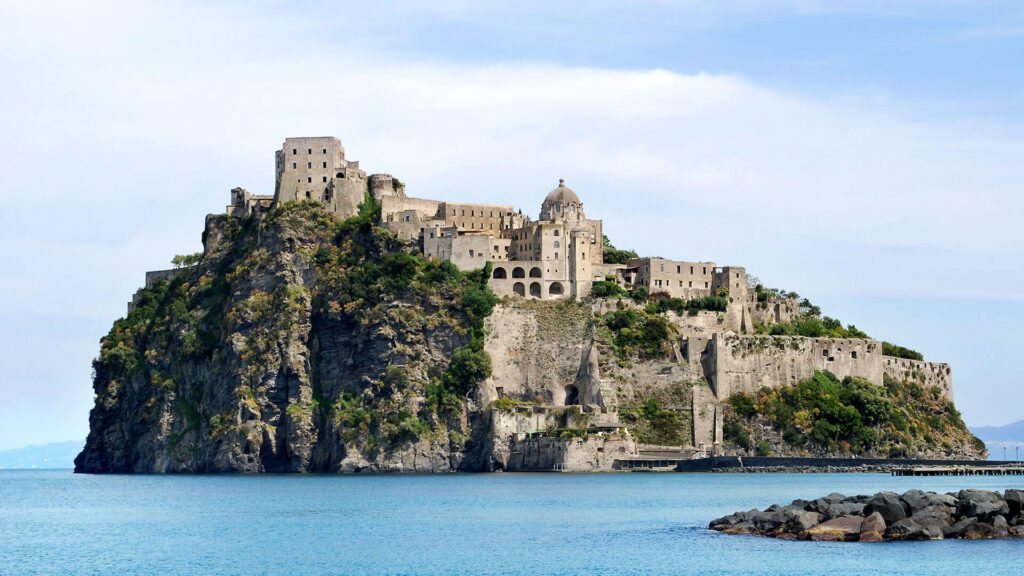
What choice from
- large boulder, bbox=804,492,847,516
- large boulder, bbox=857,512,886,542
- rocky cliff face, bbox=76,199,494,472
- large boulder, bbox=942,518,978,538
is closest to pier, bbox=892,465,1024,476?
rocky cliff face, bbox=76,199,494,472

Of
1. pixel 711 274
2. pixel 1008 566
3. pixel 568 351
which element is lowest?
pixel 1008 566

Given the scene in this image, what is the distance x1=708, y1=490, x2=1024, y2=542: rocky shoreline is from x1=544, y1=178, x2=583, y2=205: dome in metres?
55.7

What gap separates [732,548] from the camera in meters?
48.3

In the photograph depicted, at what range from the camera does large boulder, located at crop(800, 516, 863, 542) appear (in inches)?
1954

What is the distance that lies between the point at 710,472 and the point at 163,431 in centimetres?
4024

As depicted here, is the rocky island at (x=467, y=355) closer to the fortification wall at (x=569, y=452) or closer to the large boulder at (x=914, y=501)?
the fortification wall at (x=569, y=452)

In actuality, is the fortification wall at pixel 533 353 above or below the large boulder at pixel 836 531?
above

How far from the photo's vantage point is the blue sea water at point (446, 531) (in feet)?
149

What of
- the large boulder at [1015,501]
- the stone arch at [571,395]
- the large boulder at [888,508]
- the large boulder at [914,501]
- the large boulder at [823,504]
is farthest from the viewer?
the stone arch at [571,395]

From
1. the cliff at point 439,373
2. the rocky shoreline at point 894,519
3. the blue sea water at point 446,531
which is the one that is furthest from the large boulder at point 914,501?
the cliff at point 439,373

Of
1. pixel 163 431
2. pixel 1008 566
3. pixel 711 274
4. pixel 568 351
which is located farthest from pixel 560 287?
pixel 1008 566

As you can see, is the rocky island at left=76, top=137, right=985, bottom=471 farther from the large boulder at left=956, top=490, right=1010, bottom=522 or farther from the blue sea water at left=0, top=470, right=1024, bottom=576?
the large boulder at left=956, top=490, right=1010, bottom=522

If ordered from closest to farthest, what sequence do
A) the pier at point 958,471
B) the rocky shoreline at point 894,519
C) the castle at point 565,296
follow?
the rocky shoreline at point 894,519, the pier at point 958,471, the castle at point 565,296

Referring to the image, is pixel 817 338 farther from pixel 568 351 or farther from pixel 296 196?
pixel 296 196
